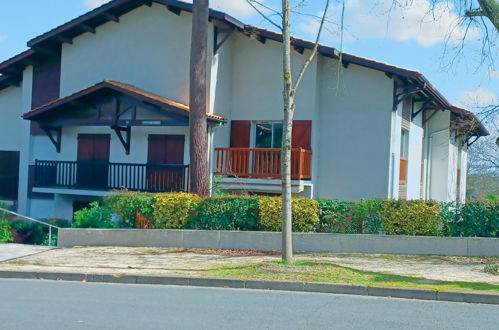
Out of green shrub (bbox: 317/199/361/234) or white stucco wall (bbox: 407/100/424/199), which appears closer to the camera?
green shrub (bbox: 317/199/361/234)

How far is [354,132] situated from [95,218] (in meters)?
8.92

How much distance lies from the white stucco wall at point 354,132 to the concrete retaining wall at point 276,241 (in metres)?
6.39

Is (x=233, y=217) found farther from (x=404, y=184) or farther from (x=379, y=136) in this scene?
(x=404, y=184)

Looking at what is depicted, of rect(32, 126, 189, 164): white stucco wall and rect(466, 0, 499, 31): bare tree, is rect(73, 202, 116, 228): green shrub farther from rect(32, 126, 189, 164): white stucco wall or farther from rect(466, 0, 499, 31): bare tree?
rect(466, 0, 499, 31): bare tree

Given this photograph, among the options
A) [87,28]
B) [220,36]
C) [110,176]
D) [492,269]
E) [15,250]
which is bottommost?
[15,250]

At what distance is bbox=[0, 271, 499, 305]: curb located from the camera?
10.3 meters

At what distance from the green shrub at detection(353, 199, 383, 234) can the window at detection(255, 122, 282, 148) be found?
718cm

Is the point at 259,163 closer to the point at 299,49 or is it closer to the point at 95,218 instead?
the point at 299,49

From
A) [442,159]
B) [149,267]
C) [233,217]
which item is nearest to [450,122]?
[442,159]

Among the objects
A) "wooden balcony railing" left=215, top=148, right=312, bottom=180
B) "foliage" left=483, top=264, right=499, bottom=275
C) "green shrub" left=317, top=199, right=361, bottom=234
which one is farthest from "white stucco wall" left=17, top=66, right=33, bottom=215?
"foliage" left=483, top=264, right=499, bottom=275

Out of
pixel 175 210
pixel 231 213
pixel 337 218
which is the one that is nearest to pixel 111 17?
pixel 175 210

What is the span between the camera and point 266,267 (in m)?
12.2

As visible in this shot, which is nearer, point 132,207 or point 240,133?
point 132,207

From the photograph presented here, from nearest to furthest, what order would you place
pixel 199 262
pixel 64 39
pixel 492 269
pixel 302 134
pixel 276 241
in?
1. pixel 492 269
2. pixel 199 262
3. pixel 276 241
4. pixel 302 134
5. pixel 64 39
